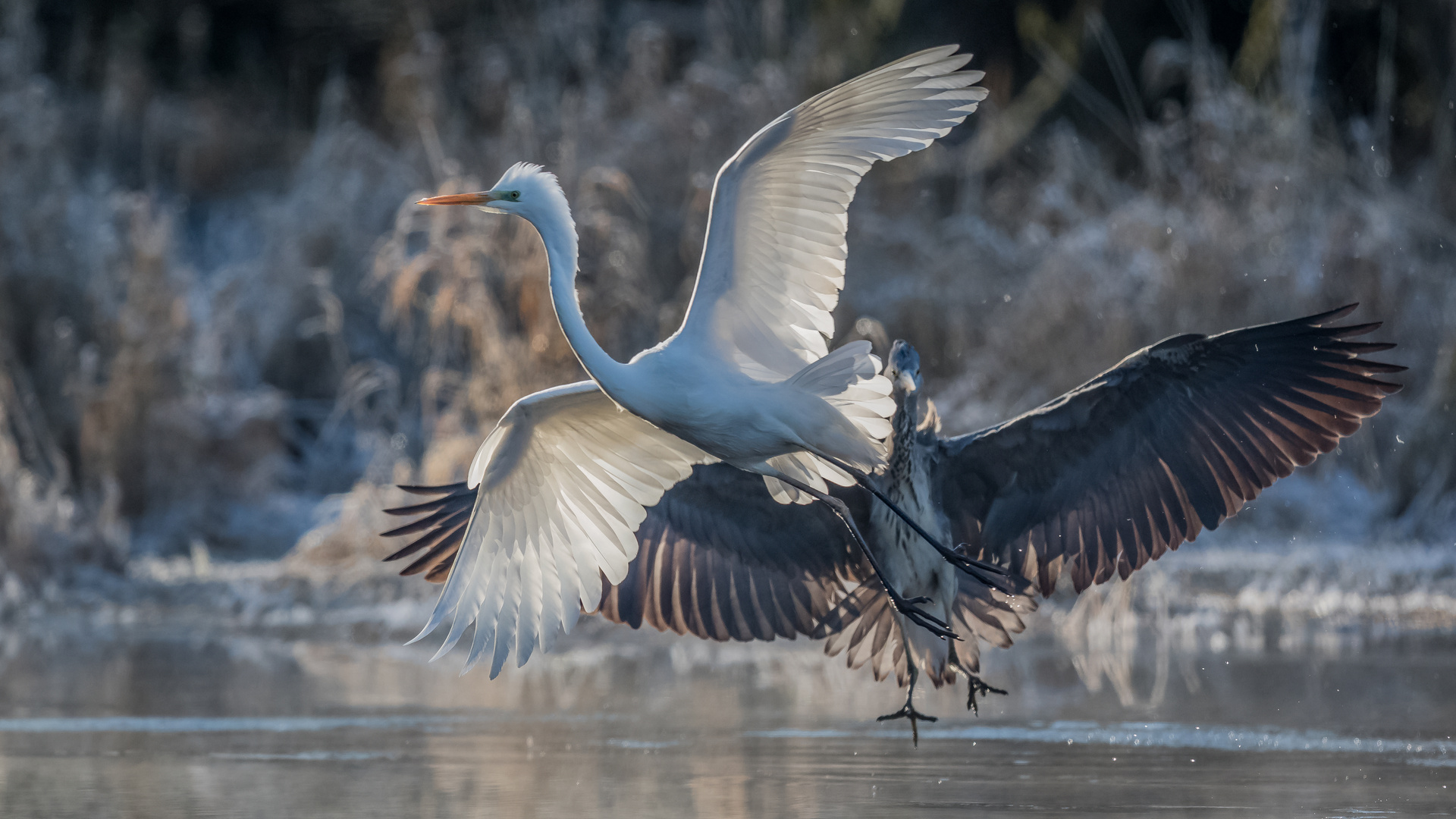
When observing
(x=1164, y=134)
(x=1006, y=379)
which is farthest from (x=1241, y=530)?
(x=1164, y=134)

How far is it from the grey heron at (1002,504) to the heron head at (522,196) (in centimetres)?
123

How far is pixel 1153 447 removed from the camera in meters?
6.81

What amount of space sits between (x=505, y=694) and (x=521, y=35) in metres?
10.9

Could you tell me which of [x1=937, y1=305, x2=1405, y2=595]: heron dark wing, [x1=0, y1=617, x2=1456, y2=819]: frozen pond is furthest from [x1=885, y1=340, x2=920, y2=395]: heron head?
[x1=0, y1=617, x2=1456, y2=819]: frozen pond

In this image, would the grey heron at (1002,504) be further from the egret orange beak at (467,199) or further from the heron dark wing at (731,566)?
the egret orange beak at (467,199)

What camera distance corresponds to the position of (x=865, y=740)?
7.18 m

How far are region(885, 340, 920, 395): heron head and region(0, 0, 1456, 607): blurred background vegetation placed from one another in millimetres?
3999

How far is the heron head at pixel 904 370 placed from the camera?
704cm

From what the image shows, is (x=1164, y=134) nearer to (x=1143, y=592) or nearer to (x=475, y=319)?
(x=1143, y=592)

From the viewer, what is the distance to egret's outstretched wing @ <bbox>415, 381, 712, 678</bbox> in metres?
6.11

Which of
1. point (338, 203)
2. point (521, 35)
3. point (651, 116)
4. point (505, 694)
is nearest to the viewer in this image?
point (505, 694)

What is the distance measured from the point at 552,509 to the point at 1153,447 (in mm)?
2178

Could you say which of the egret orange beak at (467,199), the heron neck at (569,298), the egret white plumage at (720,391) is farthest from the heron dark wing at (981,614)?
the egret orange beak at (467,199)

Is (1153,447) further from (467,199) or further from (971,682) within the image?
(467,199)
